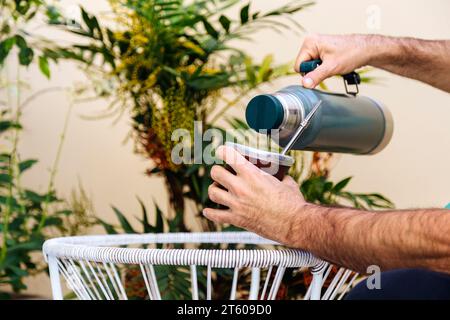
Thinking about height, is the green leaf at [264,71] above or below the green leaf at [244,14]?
below

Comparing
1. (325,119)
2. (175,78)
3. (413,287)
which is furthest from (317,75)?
(175,78)

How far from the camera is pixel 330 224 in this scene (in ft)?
2.31

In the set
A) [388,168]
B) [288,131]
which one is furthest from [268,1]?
[288,131]

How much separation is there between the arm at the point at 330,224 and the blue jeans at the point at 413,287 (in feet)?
0.21

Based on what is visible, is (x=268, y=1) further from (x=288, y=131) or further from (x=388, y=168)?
(x=288, y=131)

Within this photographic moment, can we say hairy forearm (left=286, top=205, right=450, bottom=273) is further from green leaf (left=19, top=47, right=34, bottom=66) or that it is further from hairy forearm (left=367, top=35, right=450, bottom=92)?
green leaf (left=19, top=47, right=34, bottom=66)

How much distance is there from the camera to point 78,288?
0.87 m

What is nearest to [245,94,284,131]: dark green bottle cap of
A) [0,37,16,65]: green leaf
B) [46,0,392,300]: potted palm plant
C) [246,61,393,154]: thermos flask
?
[246,61,393,154]: thermos flask

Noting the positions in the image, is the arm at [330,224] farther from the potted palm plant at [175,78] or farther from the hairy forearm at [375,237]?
the potted palm plant at [175,78]

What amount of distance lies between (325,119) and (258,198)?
0.50 feet

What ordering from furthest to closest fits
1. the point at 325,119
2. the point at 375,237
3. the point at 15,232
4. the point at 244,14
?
the point at 15,232 < the point at 244,14 < the point at 325,119 < the point at 375,237

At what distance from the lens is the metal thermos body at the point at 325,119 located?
731 millimetres

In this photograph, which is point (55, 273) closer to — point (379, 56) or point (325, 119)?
point (325, 119)

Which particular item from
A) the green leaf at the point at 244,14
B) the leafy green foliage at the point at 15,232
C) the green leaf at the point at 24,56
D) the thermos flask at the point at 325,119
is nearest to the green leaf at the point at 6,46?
the green leaf at the point at 24,56
